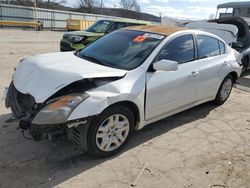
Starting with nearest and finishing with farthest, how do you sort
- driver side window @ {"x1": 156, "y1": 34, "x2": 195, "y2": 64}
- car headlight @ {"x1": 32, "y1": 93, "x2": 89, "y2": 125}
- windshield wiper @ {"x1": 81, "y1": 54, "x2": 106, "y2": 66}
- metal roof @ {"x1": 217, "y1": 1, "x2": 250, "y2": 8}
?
car headlight @ {"x1": 32, "y1": 93, "x2": 89, "y2": 125} < windshield wiper @ {"x1": 81, "y1": 54, "x2": 106, "y2": 66} < driver side window @ {"x1": 156, "y1": 34, "x2": 195, "y2": 64} < metal roof @ {"x1": 217, "y1": 1, "x2": 250, "y2": 8}

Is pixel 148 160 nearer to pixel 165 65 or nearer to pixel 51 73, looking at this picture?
pixel 165 65

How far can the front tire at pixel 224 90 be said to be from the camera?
5570 mm

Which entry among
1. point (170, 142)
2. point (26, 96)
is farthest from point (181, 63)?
point (26, 96)

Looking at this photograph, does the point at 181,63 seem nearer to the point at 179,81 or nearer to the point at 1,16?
the point at 179,81

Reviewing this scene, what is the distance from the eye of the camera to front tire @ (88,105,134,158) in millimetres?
3334

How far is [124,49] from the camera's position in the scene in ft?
13.7

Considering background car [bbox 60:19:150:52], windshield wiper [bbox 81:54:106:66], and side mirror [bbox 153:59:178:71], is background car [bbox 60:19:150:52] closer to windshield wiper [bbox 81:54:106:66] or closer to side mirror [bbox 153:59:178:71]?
windshield wiper [bbox 81:54:106:66]

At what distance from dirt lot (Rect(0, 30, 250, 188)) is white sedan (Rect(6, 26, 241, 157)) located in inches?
11.4

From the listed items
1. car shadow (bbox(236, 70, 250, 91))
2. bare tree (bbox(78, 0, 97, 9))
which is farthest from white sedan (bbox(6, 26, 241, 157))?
bare tree (bbox(78, 0, 97, 9))

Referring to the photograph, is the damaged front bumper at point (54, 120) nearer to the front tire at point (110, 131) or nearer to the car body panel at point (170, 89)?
the front tire at point (110, 131)

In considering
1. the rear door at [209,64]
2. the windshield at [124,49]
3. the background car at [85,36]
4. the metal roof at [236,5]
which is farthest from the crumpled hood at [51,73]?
the metal roof at [236,5]

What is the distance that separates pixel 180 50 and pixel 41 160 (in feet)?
8.59

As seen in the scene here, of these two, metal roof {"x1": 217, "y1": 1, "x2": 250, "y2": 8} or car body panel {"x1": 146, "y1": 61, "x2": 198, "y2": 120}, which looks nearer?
car body panel {"x1": 146, "y1": 61, "x2": 198, "y2": 120}

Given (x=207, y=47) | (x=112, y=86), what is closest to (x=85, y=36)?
(x=207, y=47)
